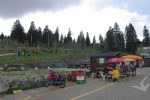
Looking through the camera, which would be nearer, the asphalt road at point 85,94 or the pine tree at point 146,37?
the asphalt road at point 85,94


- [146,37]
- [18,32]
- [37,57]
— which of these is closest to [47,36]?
[18,32]

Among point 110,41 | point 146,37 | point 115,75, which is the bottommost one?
point 115,75

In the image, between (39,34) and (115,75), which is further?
(39,34)

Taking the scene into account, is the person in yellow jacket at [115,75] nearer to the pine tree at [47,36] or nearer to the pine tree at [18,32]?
the pine tree at [18,32]

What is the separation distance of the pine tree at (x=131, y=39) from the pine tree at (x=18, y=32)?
135ft

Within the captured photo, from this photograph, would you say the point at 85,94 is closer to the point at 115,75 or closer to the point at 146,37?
the point at 115,75

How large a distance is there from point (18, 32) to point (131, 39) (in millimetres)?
45003

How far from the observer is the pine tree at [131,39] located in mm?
129625

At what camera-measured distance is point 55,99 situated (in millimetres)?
16203

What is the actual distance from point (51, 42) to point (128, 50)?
34253mm

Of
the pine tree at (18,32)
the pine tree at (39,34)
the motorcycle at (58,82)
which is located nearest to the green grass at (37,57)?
the pine tree at (18,32)

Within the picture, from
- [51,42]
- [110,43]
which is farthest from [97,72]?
[51,42]

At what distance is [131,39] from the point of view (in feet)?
430

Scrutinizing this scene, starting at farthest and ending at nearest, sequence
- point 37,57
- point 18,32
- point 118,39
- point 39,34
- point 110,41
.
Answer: point 39,34
point 118,39
point 110,41
point 18,32
point 37,57
